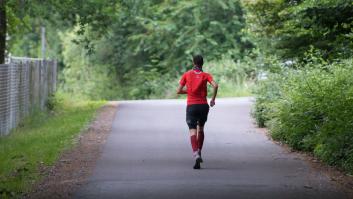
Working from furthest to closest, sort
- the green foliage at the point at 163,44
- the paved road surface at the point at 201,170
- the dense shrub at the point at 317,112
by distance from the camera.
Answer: the green foliage at the point at 163,44
the dense shrub at the point at 317,112
the paved road surface at the point at 201,170

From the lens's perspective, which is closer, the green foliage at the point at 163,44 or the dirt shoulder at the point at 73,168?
the dirt shoulder at the point at 73,168

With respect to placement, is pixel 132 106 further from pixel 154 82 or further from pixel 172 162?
pixel 154 82

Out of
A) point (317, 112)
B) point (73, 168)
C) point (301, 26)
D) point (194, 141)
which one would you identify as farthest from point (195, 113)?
point (301, 26)

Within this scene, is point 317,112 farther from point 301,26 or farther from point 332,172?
point 301,26

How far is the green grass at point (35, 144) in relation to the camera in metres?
13.3

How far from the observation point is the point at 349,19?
56.2 feet

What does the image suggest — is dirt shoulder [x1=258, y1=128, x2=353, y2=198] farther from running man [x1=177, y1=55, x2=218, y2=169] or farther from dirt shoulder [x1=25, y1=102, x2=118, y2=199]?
dirt shoulder [x1=25, y1=102, x2=118, y2=199]

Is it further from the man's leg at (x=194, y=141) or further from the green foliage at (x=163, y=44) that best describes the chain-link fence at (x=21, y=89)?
the green foliage at (x=163, y=44)

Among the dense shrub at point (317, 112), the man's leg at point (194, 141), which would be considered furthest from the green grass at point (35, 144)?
the dense shrub at point (317, 112)

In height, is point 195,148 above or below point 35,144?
above

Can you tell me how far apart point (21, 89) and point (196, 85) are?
392 inches

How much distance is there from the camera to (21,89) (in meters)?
23.5

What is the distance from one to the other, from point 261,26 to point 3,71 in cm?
748

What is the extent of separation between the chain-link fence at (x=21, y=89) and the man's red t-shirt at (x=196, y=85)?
712 cm
